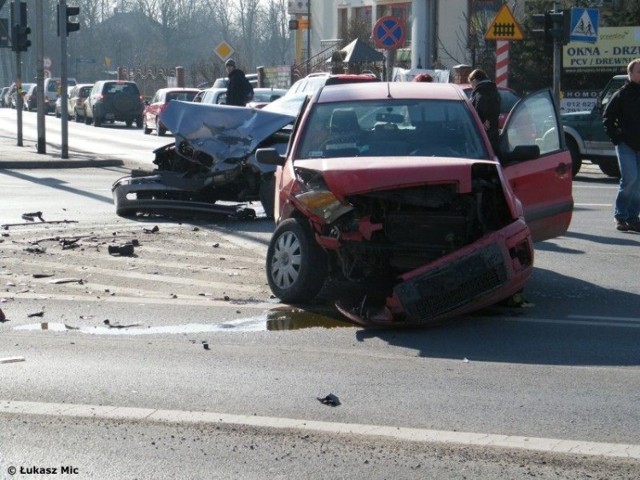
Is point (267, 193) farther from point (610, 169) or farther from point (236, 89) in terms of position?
point (236, 89)

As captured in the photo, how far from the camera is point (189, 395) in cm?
645

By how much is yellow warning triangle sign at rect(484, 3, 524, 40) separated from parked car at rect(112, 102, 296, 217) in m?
10.3

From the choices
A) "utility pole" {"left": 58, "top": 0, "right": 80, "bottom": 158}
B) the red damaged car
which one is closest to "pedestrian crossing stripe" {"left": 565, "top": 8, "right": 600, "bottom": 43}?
"utility pole" {"left": 58, "top": 0, "right": 80, "bottom": 158}

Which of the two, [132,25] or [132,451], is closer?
[132,451]

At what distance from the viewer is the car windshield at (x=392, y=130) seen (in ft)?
31.2

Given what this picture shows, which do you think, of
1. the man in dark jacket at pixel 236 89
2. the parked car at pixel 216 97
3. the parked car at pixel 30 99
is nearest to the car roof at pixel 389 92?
the man in dark jacket at pixel 236 89

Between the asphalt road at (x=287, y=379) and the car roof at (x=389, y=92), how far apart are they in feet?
5.89

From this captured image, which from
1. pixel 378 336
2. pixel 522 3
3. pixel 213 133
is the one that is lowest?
pixel 378 336

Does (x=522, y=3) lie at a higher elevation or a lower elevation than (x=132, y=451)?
higher

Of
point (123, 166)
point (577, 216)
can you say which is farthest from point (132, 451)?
point (123, 166)

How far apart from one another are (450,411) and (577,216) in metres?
9.85

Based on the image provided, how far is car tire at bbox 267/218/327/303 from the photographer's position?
908 centimetres

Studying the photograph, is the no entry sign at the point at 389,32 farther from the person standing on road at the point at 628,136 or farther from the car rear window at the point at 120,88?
the car rear window at the point at 120,88

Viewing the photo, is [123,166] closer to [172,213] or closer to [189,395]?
[172,213]
